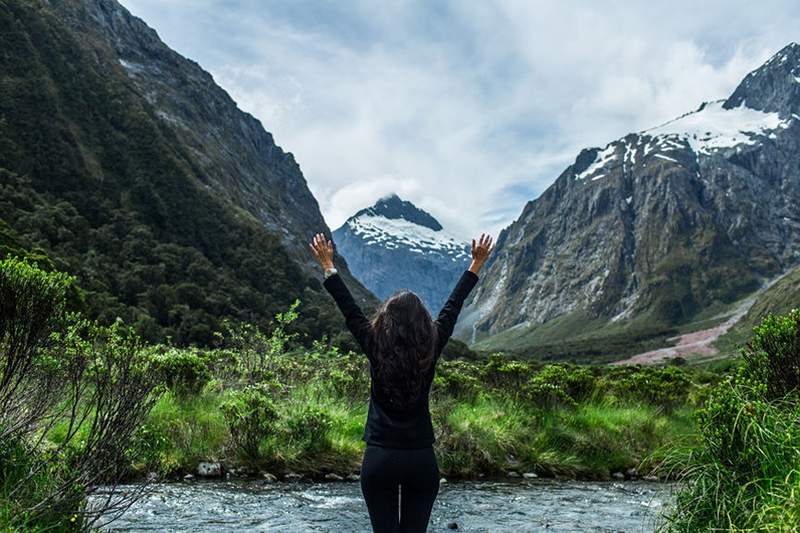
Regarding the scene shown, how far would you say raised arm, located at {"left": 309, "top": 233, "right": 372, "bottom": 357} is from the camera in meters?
4.95

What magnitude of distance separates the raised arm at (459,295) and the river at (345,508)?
17.5 feet

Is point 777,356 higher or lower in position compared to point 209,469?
higher

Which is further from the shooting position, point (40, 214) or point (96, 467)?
point (40, 214)

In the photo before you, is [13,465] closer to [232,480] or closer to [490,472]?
[232,480]

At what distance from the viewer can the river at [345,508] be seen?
1019cm

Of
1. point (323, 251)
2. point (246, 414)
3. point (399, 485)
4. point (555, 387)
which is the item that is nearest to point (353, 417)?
point (246, 414)

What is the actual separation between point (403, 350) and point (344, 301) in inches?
33.4

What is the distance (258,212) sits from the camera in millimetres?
142000

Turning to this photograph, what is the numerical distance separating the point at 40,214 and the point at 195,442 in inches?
2531

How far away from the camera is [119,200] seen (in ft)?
281

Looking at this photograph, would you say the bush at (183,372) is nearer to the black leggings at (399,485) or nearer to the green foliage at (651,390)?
the black leggings at (399,485)

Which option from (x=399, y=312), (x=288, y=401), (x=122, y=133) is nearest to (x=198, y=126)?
(x=122, y=133)

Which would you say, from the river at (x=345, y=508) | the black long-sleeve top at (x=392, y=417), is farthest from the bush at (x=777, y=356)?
the black long-sleeve top at (x=392, y=417)

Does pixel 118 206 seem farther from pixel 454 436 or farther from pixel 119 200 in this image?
pixel 454 436
